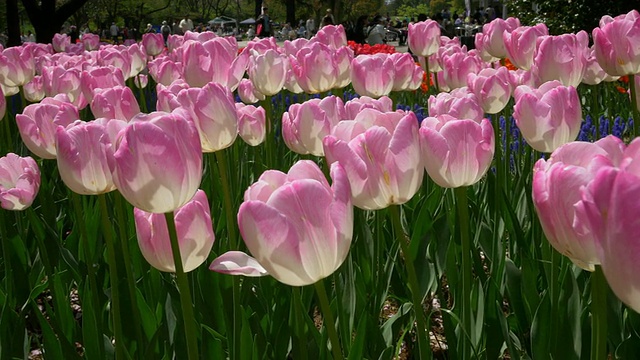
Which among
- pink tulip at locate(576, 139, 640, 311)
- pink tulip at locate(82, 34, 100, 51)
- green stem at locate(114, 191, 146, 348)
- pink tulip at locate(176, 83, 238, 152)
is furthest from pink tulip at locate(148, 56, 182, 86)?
pink tulip at locate(82, 34, 100, 51)

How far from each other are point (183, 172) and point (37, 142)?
1.00 metres

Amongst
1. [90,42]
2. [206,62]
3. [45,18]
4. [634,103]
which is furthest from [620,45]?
[45,18]

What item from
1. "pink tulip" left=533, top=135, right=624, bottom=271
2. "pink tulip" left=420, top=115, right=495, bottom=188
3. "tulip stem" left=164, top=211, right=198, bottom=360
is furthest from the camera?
"pink tulip" left=420, top=115, right=495, bottom=188

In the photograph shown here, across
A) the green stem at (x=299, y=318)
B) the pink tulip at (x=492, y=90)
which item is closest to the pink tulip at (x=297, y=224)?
the green stem at (x=299, y=318)

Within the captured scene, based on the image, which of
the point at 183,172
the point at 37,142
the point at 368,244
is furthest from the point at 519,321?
the point at 37,142

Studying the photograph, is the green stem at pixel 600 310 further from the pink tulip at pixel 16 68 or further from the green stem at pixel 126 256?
the pink tulip at pixel 16 68

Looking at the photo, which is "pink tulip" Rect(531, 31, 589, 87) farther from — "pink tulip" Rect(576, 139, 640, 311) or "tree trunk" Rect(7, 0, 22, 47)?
"tree trunk" Rect(7, 0, 22, 47)

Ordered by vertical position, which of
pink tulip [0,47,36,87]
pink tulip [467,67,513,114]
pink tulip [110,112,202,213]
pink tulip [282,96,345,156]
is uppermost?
pink tulip [110,112,202,213]

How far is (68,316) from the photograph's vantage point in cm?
201

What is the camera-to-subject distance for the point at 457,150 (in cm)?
143

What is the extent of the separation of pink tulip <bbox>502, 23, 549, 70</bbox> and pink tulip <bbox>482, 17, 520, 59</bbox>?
1.17ft

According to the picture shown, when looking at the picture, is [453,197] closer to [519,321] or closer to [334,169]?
[519,321]

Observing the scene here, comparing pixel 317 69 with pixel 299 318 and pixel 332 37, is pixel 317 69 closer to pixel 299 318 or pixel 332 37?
pixel 332 37

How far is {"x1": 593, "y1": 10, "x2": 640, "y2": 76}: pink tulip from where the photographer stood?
7.35 ft
